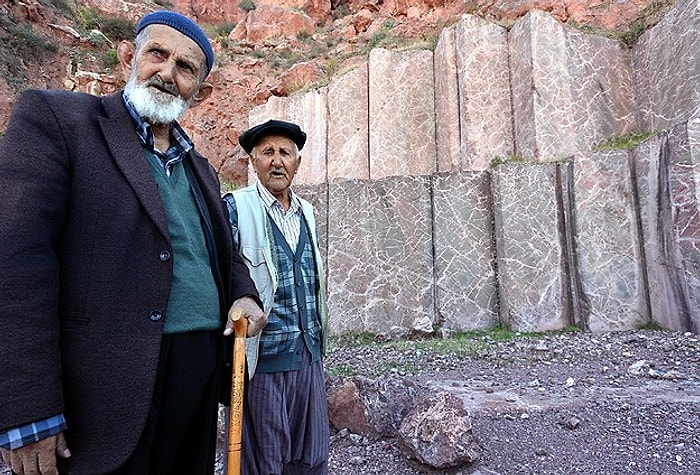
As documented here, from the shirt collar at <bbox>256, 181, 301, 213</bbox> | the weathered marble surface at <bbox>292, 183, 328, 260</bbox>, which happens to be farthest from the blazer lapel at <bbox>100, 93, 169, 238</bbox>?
the weathered marble surface at <bbox>292, 183, 328, 260</bbox>

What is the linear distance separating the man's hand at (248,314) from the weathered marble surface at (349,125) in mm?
8217

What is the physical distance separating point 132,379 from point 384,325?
472 cm

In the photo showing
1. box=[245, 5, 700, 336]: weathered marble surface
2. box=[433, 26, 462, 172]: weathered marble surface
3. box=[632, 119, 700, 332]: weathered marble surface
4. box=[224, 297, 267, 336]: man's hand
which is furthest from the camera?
box=[433, 26, 462, 172]: weathered marble surface

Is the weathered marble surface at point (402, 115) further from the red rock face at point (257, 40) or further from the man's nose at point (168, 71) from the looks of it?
the man's nose at point (168, 71)

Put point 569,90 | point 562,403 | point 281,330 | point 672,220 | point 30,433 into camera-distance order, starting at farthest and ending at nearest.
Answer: point 569,90, point 672,220, point 562,403, point 281,330, point 30,433

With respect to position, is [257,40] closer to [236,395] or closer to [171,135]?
[171,135]

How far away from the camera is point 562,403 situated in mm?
2809

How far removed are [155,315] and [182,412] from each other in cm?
29

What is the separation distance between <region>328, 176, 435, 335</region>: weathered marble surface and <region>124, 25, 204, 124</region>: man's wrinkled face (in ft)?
14.8

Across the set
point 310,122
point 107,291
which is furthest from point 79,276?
point 310,122

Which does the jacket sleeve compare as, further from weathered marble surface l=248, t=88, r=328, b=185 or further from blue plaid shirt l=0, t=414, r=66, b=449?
weathered marble surface l=248, t=88, r=328, b=185

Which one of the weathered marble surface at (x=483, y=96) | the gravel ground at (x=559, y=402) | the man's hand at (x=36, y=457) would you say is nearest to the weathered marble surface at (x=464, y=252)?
the gravel ground at (x=559, y=402)

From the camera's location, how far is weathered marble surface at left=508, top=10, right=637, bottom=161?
24.3ft

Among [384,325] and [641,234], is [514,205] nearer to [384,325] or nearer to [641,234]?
[641,234]
